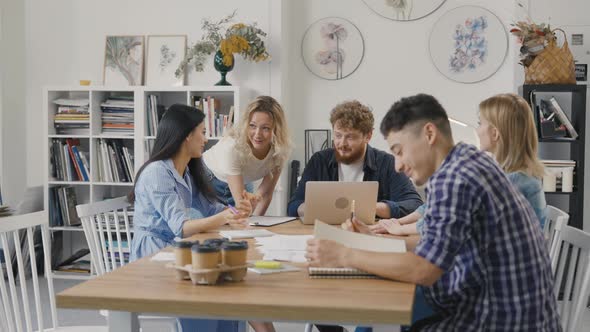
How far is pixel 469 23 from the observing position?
5055 millimetres

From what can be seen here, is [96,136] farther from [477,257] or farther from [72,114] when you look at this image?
[477,257]

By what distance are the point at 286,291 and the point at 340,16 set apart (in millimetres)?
3780

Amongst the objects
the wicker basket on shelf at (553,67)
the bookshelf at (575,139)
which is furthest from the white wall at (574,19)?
the wicker basket on shelf at (553,67)

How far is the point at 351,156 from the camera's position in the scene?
11.3ft

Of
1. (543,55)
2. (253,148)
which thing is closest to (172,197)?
(253,148)

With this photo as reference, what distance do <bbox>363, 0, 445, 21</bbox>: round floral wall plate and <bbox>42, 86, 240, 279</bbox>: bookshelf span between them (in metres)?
1.23

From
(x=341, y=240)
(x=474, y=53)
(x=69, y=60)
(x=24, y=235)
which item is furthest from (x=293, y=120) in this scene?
(x=341, y=240)

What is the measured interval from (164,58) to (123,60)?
318 mm

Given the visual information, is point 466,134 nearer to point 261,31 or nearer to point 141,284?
point 261,31

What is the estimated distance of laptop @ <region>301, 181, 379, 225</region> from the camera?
292cm

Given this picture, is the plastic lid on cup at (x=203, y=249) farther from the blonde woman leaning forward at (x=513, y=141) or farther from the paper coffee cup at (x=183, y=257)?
the blonde woman leaning forward at (x=513, y=141)

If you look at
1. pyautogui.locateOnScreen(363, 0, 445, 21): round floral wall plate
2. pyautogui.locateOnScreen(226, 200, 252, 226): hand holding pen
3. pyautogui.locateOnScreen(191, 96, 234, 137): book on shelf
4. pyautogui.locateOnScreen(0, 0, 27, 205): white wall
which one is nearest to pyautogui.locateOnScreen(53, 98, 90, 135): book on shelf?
pyautogui.locateOnScreen(0, 0, 27, 205): white wall

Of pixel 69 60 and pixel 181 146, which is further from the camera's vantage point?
pixel 69 60

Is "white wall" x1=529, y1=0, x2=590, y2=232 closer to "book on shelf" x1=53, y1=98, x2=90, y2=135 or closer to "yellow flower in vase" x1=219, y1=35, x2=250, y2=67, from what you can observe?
"yellow flower in vase" x1=219, y1=35, x2=250, y2=67
